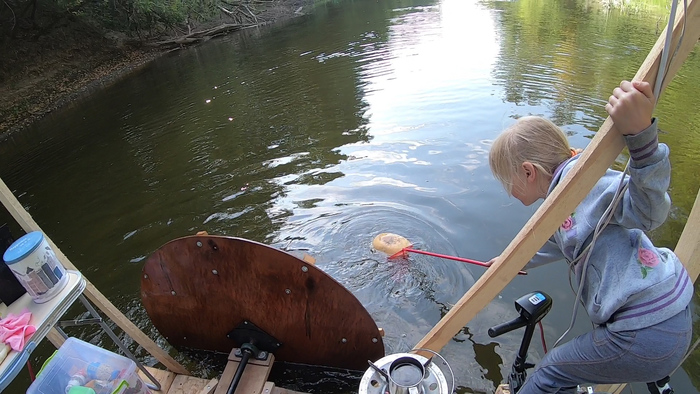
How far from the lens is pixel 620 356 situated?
152 centimetres

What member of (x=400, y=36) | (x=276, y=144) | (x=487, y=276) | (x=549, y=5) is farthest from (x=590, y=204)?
(x=549, y=5)

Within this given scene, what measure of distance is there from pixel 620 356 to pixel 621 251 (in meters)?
0.39

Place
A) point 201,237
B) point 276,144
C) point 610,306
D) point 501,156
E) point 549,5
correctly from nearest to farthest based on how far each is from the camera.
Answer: point 610,306, point 501,156, point 201,237, point 276,144, point 549,5

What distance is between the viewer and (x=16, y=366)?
5.09 ft

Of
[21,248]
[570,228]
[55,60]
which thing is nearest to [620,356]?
[570,228]

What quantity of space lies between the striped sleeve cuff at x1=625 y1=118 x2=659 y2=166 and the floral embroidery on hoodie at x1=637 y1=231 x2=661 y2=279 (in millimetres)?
394

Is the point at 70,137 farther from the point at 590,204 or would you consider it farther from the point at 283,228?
the point at 590,204

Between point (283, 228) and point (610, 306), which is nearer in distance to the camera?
point (610, 306)

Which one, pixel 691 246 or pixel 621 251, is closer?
pixel 621 251

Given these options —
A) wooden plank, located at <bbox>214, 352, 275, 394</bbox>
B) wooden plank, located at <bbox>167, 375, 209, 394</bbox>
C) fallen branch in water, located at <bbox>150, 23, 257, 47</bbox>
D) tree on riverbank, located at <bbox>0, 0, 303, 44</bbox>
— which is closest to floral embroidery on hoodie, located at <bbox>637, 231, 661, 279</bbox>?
wooden plank, located at <bbox>214, 352, 275, 394</bbox>

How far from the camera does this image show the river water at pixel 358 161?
397cm

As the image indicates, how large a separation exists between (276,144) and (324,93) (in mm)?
3406

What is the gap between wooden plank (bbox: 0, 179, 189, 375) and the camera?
1.89 metres

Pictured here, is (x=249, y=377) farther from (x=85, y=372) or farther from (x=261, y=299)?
(x=85, y=372)
